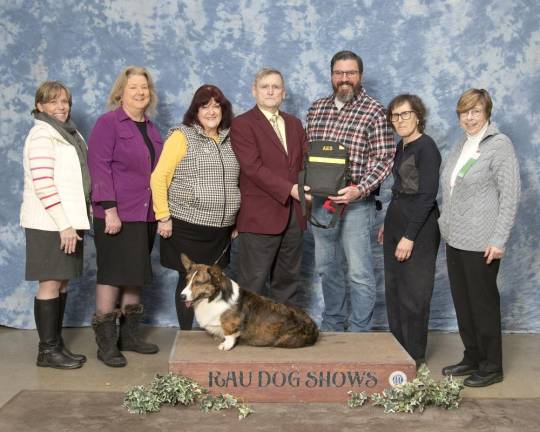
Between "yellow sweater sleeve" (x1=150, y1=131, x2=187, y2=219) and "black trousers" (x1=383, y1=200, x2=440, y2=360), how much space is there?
1190 millimetres

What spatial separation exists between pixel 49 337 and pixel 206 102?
Result: 1.56 metres

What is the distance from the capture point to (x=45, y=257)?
397cm

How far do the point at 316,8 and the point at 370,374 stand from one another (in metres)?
2.51

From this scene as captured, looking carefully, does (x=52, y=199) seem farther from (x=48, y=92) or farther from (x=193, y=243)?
(x=193, y=243)

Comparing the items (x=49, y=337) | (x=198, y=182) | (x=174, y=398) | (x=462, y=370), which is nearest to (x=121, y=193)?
(x=198, y=182)

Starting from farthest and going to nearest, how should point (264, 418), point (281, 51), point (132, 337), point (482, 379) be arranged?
point (281, 51)
point (132, 337)
point (482, 379)
point (264, 418)

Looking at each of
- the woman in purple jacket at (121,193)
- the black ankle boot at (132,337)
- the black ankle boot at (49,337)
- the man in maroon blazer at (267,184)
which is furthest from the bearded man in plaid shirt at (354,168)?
the black ankle boot at (49,337)

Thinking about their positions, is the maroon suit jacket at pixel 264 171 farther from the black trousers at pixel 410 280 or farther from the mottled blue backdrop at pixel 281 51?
the mottled blue backdrop at pixel 281 51

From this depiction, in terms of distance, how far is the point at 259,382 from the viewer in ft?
11.6

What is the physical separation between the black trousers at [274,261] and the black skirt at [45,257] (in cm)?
97

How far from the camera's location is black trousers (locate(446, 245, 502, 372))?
371cm

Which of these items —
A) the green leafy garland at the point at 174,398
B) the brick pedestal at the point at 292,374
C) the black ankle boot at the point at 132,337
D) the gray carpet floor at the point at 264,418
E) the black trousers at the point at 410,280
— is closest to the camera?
the gray carpet floor at the point at 264,418

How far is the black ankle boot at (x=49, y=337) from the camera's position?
4059 mm

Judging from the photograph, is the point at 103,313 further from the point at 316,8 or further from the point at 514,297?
the point at 514,297
